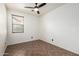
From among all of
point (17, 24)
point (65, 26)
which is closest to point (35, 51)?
point (65, 26)

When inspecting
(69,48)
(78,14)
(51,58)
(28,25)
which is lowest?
(69,48)

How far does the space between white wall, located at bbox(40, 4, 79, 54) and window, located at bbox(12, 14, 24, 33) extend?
1306 millimetres

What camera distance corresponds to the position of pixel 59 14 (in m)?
2.78

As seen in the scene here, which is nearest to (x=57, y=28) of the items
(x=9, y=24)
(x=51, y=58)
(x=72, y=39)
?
(x=72, y=39)

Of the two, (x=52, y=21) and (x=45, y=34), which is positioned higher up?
(x=52, y=21)

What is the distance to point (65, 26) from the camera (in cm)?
248

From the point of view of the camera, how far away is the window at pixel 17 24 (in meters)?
2.99

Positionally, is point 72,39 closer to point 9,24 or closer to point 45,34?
point 45,34

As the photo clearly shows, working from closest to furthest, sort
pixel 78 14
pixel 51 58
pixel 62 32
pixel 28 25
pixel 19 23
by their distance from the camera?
pixel 51 58, pixel 78 14, pixel 62 32, pixel 19 23, pixel 28 25

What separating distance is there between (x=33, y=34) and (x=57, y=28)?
1200 millimetres

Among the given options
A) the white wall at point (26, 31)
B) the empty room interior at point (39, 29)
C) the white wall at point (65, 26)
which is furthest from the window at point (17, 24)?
the white wall at point (65, 26)

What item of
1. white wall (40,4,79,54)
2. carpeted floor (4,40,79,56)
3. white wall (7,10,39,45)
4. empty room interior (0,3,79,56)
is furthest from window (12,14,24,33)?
white wall (40,4,79,54)

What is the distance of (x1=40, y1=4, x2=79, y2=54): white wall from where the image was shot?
2.14 m

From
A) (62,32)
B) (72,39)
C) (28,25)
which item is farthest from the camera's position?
(28,25)
